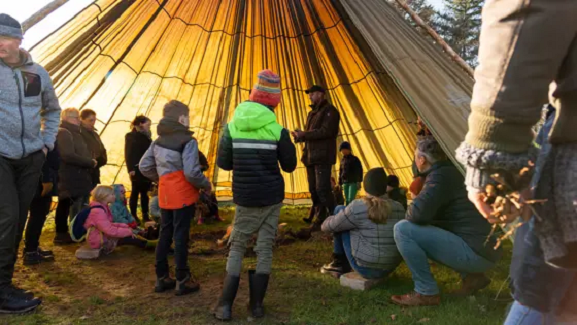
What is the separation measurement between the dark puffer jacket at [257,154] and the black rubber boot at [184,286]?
919 mm

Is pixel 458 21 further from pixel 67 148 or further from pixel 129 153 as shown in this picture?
pixel 67 148

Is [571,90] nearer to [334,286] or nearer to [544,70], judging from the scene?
[544,70]

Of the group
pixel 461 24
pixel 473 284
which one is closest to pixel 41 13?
pixel 473 284

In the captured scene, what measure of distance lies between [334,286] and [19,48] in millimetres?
2981

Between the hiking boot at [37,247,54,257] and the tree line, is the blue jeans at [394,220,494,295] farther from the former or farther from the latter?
the tree line

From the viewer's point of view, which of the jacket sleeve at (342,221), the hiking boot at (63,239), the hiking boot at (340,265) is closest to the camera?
the jacket sleeve at (342,221)

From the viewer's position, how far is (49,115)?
3666 mm

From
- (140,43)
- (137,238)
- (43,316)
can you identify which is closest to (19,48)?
(43,316)

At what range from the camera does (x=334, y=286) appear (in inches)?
152

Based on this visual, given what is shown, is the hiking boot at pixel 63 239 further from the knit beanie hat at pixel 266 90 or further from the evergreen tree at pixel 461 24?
the evergreen tree at pixel 461 24

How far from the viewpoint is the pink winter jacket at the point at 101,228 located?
4.86 m

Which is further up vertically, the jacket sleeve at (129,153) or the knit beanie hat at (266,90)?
the knit beanie hat at (266,90)

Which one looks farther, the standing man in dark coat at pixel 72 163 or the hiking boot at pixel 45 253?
the standing man in dark coat at pixel 72 163

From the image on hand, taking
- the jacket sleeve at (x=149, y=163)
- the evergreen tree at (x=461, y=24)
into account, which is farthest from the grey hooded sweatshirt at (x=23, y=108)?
the evergreen tree at (x=461, y=24)
